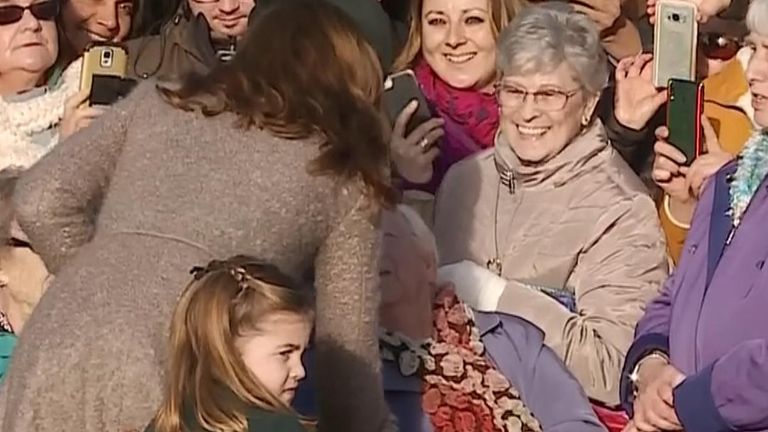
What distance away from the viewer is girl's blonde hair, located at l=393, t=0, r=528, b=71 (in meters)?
4.79

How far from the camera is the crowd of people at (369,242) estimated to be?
3.16 metres

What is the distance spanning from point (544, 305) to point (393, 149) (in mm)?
694

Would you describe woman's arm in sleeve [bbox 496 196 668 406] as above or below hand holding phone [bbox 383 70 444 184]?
below

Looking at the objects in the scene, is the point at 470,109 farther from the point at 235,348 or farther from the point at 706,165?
the point at 235,348

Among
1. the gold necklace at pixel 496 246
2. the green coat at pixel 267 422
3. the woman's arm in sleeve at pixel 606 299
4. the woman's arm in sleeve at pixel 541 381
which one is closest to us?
the green coat at pixel 267 422

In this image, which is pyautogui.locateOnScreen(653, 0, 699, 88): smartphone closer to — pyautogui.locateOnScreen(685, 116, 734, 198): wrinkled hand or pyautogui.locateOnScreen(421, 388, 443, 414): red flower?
pyautogui.locateOnScreen(685, 116, 734, 198): wrinkled hand

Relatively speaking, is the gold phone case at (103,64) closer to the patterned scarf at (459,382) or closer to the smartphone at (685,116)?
the patterned scarf at (459,382)

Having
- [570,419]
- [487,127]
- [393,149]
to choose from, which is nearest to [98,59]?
[393,149]

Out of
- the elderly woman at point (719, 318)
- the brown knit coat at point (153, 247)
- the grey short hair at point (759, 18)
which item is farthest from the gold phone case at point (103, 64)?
the grey short hair at point (759, 18)

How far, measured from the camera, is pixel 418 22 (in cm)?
493

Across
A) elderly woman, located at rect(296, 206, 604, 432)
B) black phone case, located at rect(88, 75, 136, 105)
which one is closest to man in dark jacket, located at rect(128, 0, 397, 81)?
black phone case, located at rect(88, 75, 136, 105)

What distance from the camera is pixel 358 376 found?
3383 mm

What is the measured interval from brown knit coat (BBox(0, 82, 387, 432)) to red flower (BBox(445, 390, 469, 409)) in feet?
0.90

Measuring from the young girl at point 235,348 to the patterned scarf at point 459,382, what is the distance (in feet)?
1.77
